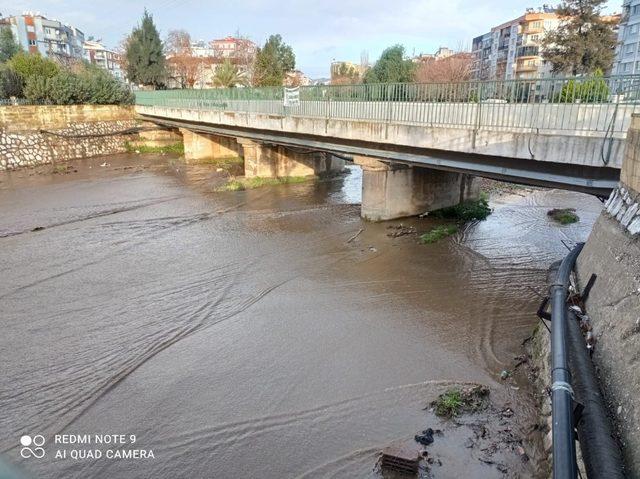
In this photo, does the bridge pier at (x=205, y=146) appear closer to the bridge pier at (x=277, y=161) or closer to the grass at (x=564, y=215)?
the bridge pier at (x=277, y=161)

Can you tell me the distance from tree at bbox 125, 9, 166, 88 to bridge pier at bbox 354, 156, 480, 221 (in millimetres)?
38164

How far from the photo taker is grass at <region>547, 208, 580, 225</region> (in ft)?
51.7

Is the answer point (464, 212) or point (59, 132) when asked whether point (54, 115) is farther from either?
point (464, 212)

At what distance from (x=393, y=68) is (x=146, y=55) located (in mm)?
24193

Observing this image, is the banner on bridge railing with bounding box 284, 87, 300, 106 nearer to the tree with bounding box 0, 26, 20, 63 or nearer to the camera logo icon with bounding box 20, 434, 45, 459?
the camera logo icon with bounding box 20, 434, 45, 459

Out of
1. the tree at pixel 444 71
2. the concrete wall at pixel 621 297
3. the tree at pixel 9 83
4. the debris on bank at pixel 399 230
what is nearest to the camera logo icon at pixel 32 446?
the concrete wall at pixel 621 297

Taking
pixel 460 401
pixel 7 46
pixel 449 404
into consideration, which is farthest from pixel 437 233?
pixel 7 46

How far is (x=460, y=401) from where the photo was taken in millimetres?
6426

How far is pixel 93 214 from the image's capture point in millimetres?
17562

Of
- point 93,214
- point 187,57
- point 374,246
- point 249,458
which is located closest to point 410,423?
point 249,458

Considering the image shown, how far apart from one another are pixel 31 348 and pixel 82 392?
1941 mm

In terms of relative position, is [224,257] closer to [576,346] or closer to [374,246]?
[374,246]

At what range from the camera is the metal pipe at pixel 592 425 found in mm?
4047

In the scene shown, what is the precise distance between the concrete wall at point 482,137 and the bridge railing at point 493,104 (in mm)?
83
